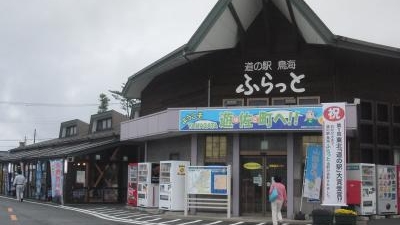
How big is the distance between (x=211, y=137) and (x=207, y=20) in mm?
4732

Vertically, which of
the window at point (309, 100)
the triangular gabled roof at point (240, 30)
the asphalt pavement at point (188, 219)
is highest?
the triangular gabled roof at point (240, 30)

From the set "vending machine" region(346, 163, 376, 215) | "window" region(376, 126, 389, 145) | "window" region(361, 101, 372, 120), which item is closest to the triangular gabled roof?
"window" region(361, 101, 372, 120)

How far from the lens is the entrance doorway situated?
20.3m

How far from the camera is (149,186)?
918 inches

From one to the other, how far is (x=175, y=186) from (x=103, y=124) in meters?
22.3

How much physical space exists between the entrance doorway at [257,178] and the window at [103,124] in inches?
882

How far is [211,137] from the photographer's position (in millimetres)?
21750

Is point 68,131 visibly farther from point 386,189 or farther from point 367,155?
point 386,189

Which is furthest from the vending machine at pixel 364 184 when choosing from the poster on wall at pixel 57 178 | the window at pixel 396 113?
the poster on wall at pixel 57 178

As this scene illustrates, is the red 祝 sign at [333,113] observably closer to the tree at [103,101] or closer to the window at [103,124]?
the window at [103,124]

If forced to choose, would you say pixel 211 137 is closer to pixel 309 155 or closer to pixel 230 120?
pixel 230 120

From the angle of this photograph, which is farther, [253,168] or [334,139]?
[253,168]

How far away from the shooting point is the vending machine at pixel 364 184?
19031mm

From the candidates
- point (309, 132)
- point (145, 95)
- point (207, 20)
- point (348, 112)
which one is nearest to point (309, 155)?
point (309, 132)
